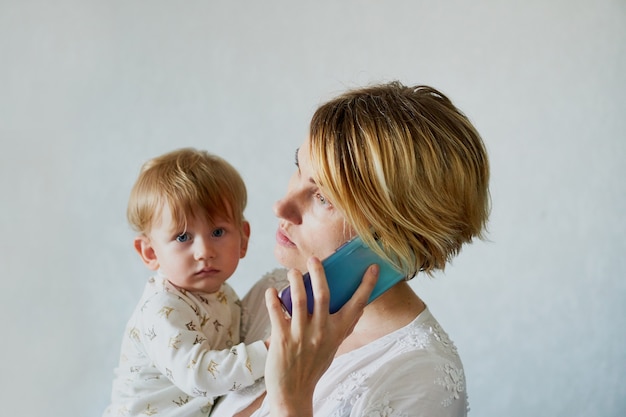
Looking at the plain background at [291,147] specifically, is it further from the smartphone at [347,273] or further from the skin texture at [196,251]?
the smartphone at [347,273]

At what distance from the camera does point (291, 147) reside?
323 cm

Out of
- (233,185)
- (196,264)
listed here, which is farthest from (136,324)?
(233,185)

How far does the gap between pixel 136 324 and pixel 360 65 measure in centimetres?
162

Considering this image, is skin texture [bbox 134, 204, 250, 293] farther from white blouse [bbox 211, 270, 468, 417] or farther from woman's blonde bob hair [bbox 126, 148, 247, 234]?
white blouse [bbox 211, 270, 468, 417]

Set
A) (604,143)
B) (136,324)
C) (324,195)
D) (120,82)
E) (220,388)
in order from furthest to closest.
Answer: (120,82)
(604,143)
(136,324)
(220,388)
(324,195)

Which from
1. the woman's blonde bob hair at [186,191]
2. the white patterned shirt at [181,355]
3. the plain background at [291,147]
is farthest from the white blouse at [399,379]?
the plain background at [291,147]

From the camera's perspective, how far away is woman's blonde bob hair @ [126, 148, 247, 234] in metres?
1.95

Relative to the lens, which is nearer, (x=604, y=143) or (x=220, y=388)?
(x=220, y=388)

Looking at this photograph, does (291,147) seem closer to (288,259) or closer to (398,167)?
(288,259)

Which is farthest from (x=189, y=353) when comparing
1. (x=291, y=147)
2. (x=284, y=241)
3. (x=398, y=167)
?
(x=291, y=147)

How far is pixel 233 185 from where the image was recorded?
2043 millimetres

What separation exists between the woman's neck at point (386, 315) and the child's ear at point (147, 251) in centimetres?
59

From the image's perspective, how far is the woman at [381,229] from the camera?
1448 mm

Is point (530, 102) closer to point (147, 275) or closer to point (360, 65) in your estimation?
point (360, 65)
